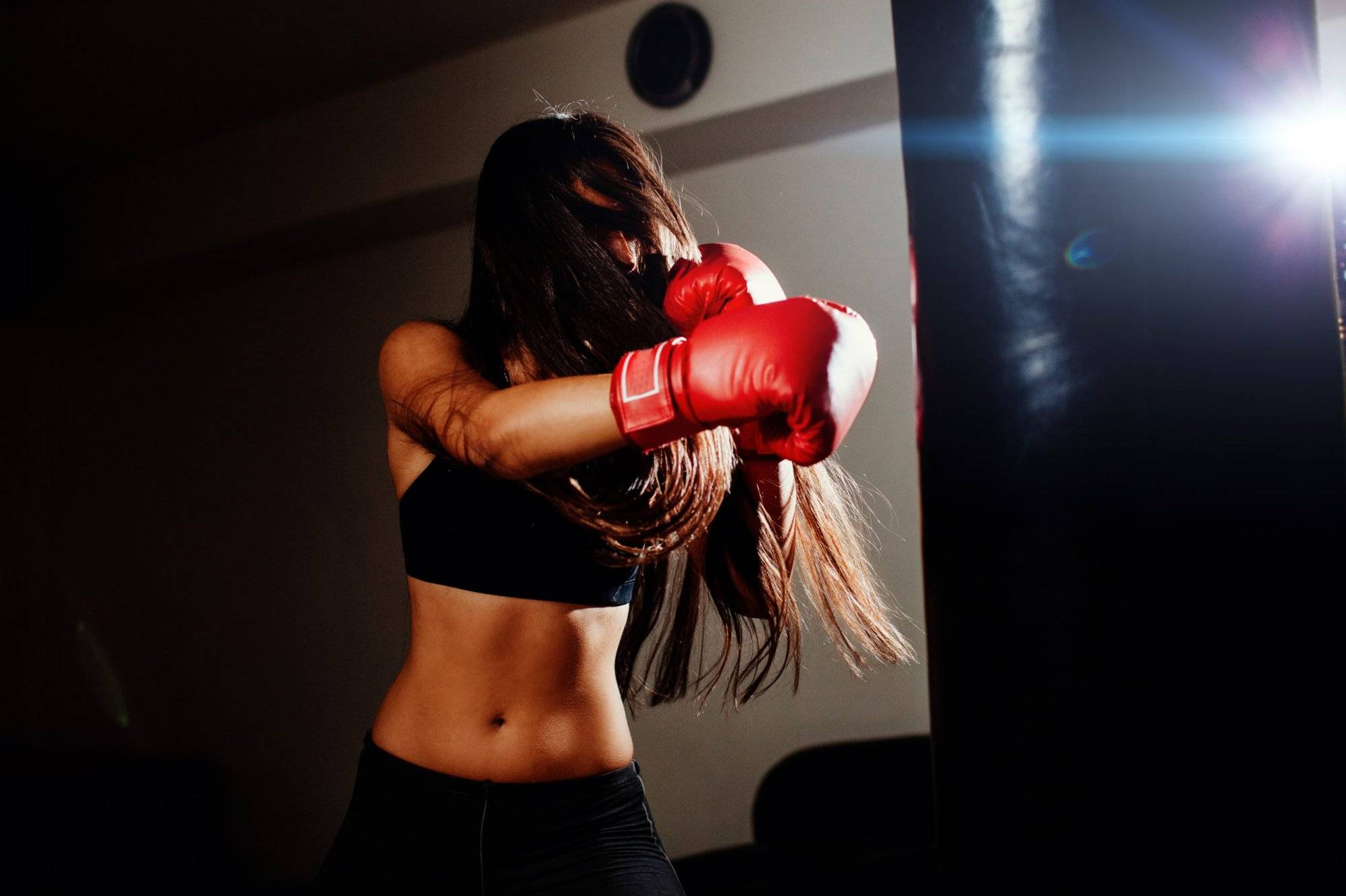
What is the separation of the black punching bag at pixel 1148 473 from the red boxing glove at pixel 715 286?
59 cm

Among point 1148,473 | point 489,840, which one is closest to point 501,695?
point 489,840

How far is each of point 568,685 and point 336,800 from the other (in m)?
2.66

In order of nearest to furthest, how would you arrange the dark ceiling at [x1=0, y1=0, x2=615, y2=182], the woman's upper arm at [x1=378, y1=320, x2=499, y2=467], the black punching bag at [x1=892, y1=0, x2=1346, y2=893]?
the black punching bag at [x1=892, y1=0, x2=1346, y2=893] < the woman's upper arm at [x1=378, y1=320, x2=499, y2=467] < the dark ceiling at [x1=0, y1=0, x2=615, y2=182]

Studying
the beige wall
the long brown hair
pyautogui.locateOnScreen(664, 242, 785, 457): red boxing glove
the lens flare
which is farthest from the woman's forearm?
the beige wall

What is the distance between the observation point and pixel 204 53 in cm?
279

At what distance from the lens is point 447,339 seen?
1.11m

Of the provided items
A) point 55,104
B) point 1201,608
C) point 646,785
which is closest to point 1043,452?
point 1201,608

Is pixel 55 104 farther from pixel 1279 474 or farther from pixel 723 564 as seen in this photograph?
pixel 1279 474

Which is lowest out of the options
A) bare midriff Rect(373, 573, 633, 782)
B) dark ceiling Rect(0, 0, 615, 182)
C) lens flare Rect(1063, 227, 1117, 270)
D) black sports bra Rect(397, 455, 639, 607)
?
bare midriff Rect(373, 573, 633, 782)

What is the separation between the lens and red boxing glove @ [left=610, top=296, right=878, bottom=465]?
2.62 feet

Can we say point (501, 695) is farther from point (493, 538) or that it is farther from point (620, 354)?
point (620, 354)

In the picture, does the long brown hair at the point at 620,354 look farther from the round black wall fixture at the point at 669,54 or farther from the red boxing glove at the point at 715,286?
the round black wall fixture at the point at 669,54

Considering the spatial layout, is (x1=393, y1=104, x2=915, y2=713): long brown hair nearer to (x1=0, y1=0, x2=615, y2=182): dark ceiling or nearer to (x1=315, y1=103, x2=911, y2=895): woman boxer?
(x1=315, y1=103, x2=911, y2=895): woman boxer

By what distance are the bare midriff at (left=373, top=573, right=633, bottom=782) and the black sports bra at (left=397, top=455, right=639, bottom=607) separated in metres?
0.02
